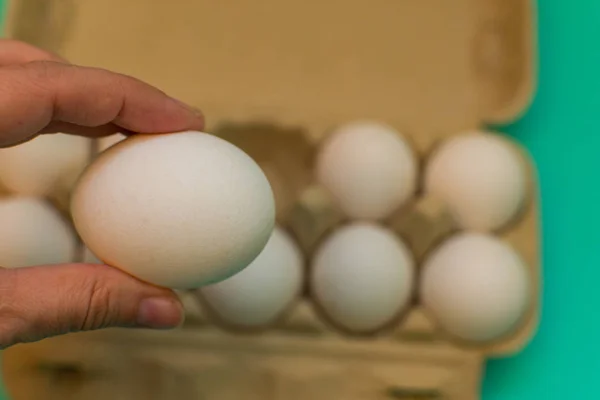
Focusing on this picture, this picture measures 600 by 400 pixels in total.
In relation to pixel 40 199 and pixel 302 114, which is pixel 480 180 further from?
pixel 40 199

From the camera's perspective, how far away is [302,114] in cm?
98

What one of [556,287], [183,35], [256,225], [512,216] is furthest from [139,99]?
[556,287]

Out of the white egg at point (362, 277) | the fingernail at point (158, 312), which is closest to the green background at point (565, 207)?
the white egg at point (362, 277)

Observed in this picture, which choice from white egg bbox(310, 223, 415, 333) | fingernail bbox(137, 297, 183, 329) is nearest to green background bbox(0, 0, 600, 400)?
white egg bbox(310, 223, 415, 333)

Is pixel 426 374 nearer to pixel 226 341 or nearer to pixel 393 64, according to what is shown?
pixel 226 341

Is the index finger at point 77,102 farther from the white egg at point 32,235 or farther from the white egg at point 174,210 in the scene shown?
the white egg at point 32,235

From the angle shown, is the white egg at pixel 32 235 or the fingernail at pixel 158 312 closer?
the fingernail at pixel 158 312

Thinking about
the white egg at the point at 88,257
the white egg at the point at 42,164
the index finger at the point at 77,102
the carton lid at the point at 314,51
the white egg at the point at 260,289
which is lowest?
the white egg at the point at 88,257

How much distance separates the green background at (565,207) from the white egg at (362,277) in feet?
0.81

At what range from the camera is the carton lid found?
104cm

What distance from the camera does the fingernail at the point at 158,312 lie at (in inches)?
22.8

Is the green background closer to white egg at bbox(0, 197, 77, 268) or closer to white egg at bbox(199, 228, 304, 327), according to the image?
white egg at bbox(199, 228, 304, 327)

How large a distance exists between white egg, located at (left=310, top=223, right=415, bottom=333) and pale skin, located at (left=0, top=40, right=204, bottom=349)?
322 mm

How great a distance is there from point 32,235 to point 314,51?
0.54 metres
